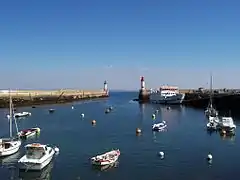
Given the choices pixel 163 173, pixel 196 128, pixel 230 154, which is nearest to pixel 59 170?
pixel 163 173

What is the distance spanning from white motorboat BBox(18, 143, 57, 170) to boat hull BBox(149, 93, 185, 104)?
98758 millimetres

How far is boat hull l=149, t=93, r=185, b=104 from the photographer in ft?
434

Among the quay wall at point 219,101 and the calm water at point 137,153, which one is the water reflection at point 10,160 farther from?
the quay wall at point 219,101

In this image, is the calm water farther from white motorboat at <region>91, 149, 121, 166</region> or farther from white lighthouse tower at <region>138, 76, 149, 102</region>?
white lighthouse tower at <region>138, 76, 149, 102</region>

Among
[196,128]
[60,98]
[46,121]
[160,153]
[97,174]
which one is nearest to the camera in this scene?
[97,174]

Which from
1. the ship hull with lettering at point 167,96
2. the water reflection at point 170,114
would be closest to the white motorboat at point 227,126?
the water reflection at point 170,114

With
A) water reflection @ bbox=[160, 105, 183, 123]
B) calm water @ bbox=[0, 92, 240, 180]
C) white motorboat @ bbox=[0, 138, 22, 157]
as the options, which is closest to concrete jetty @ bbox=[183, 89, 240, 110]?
water reflection @ bbox=[160, 105, 183, 123]

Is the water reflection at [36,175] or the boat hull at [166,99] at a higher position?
the boat hull at [166,99]

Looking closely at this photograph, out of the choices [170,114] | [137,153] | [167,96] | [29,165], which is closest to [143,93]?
[167,96]

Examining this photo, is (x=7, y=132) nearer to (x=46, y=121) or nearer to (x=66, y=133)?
(x=66, y=133)

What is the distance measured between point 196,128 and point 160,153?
86.3 feet

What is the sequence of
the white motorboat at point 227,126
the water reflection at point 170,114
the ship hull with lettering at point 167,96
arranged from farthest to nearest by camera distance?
Result: the ship hull with lettering at point 167,96 → the water reflection at point 170,114 → the white motorboat at point 227,126

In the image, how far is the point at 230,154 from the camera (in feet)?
140

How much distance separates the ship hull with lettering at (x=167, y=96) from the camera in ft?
436
